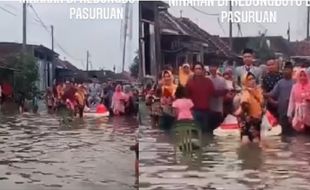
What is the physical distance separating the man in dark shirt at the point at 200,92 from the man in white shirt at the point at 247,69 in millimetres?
123

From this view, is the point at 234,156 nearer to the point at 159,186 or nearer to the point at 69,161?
the point at 159,186

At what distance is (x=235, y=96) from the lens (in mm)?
3301

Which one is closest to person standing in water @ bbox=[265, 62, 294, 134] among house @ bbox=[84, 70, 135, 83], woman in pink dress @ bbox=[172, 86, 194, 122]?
woman in pink dress @ bbox=[172, 86, 194, 122]

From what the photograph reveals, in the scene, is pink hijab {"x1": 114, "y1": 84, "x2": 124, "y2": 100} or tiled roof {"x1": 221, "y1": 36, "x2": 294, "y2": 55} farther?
pink hijab {"x1": 114, "y1": 84, "x2": 124, "y2": 100}

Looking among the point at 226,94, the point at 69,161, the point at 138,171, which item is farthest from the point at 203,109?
the point at 69,161

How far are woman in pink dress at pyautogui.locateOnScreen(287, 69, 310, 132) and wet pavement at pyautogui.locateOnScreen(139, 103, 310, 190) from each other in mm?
75

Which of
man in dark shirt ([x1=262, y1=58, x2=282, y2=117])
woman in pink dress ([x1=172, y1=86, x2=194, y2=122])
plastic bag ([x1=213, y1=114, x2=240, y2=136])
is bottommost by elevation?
plastic bag ([x1=213, y1=114, x2=240, y2=136])

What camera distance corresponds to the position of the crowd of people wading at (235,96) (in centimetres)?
327

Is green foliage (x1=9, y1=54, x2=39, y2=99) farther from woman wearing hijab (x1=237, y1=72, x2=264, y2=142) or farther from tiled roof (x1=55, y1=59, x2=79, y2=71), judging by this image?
woman wearing hijab (x1=237, y1=72, x2=264, y2=142)

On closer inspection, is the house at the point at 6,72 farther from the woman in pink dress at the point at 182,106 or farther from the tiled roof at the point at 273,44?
the tiled roof at the point at 273,44

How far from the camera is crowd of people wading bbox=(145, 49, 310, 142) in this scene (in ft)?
10.7

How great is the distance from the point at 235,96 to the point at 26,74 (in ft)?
3.18

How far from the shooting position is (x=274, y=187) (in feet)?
10.3

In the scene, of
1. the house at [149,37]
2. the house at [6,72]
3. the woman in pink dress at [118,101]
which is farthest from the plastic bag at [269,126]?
the house at [6,72]
